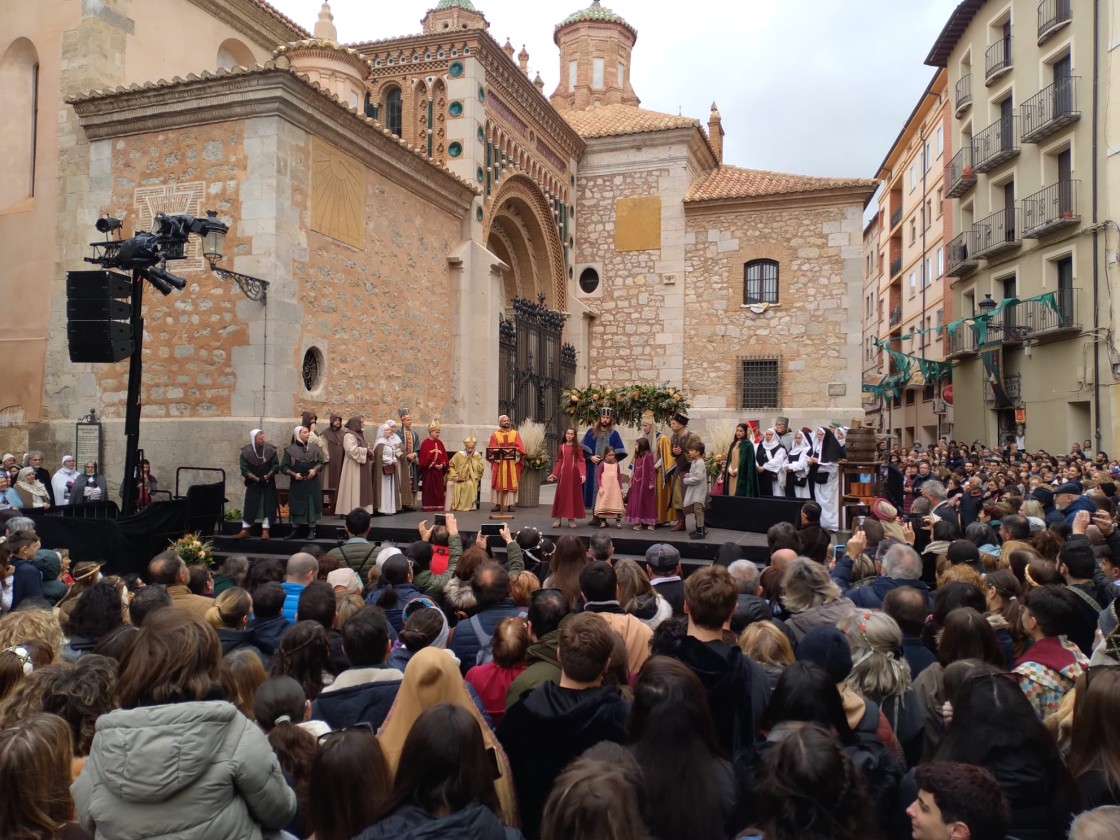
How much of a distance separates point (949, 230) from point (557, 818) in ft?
101

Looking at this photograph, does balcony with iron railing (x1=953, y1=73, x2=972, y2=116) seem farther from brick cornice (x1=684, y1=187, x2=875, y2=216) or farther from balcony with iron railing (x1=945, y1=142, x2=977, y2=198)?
brick cornice (x1=684, y1=187, x2=875, y2=216)

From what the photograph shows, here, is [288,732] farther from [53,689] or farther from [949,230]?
[949,230]

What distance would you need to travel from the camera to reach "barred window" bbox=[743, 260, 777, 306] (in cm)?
2283

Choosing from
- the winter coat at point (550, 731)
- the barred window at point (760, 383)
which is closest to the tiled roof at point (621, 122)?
the barred window at point (760, 383)

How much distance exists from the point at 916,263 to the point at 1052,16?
1503 centimetres

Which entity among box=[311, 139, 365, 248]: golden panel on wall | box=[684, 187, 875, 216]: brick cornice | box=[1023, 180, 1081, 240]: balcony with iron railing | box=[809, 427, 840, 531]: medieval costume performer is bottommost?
box=[809, 427, 840, 531]: medieval costume performer

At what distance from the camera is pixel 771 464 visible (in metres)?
12.2

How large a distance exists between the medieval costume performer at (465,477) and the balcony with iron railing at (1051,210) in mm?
14888

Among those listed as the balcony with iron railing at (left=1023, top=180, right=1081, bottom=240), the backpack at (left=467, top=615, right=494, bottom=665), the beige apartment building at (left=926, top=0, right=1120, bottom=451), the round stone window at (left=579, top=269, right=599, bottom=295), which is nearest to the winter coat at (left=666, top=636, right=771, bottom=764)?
the backpack at (left=467, top=615, right=494, bottom=665)

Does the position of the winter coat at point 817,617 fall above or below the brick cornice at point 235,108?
below

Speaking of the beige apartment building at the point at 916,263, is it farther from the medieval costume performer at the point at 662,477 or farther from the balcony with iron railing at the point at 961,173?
the medieval costume performer at the point at 662,477

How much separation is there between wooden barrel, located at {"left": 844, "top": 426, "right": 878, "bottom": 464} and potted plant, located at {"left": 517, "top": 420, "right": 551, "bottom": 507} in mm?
5177

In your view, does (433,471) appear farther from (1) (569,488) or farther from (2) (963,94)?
(2) (963,94)

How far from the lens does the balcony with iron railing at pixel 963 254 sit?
953 inches
